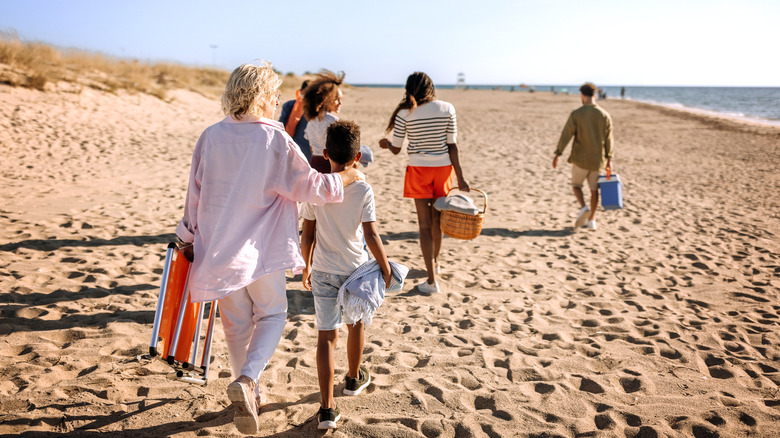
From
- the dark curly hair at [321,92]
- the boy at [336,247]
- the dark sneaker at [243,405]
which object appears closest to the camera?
the dark sneaker at [243,405]

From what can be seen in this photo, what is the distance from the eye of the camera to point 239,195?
2.26 meters

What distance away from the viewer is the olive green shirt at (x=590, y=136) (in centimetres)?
671

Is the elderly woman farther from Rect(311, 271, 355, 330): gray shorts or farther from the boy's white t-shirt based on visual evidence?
Rect(311, 271, 355, 330): gray shorts

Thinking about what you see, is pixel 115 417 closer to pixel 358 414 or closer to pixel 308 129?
pixel 358 414

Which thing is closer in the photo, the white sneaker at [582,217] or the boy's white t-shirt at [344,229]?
the boy's white t-shirt at [344,229]

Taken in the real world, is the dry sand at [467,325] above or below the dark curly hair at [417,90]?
below

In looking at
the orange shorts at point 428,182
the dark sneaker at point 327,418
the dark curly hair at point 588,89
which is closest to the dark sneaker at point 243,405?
the dark sneaker at point 327,418

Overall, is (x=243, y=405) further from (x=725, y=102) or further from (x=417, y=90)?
(x=725, y=102)

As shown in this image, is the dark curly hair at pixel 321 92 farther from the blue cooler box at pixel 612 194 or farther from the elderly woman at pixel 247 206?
the blue cooler box at pixel 612 194

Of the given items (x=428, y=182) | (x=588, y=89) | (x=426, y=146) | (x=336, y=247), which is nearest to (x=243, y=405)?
(x=336, y=247)

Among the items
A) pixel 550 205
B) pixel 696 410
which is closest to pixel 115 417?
pixel 696 410

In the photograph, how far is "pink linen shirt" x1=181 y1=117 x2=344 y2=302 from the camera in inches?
88.7

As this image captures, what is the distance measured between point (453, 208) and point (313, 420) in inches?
87.3

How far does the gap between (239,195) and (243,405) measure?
96cm
